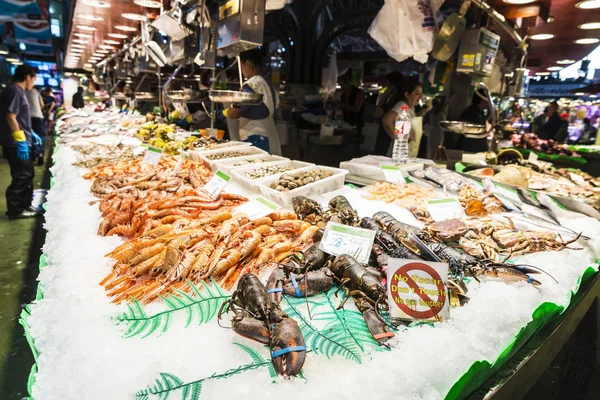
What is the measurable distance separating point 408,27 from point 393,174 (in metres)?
1.63

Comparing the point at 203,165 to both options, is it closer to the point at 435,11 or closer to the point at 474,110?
the point at 435,11

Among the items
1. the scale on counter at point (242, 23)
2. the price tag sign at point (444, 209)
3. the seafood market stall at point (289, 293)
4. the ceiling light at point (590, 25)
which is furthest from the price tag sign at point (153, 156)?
the ceiling light at point (590, 25)

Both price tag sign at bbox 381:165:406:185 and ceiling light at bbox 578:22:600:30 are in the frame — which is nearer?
price tag sign at bbox 381:165:406:185

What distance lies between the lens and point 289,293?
4.73ft

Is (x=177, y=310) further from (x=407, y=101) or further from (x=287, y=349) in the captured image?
(x=407, y=101)

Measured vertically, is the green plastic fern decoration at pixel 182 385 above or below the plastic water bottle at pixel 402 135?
below

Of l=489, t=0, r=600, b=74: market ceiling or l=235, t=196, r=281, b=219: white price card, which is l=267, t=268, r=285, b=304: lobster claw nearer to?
l=235, t=196, r=281, b=219: white price card

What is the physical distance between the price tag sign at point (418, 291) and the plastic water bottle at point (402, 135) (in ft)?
7.74

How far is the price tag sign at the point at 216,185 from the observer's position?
2646mm

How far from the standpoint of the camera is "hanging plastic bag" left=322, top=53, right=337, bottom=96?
36.1ft

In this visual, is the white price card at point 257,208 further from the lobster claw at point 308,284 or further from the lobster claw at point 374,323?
the lobster claw at point 374,323

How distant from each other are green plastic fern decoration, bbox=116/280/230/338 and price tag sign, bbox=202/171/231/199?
1218 mm

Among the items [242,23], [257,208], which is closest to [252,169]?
[257,208]

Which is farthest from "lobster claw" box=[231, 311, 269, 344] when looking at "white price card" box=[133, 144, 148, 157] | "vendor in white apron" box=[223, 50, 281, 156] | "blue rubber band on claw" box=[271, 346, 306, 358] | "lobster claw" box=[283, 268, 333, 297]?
"vendor in white apron" box=[223, 50, 281, 156]
